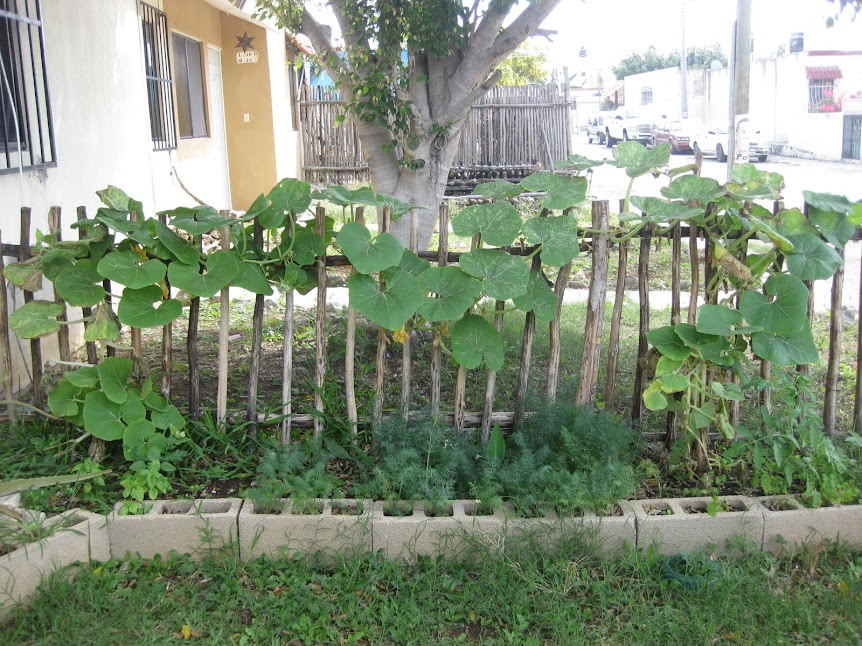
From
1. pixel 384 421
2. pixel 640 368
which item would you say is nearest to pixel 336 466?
pixel 384 421

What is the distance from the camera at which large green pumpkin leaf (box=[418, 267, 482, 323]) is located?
10.8ft

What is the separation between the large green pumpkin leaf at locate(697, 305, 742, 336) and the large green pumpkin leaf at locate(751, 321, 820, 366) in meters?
0.11

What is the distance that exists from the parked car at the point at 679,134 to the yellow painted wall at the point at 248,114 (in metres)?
16.1

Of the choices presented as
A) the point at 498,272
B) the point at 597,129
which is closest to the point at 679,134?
the point at 597,129

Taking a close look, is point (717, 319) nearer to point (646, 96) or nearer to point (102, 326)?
point (102, 326)

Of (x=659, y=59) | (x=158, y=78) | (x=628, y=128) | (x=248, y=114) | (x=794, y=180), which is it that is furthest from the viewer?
(x=659, y=59)

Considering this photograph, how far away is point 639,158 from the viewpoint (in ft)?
11.9

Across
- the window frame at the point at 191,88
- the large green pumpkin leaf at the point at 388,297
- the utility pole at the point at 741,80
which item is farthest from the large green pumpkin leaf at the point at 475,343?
the window frame at the point at 191,88

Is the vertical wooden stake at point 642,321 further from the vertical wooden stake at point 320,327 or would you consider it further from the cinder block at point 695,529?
the vertical wooden stake at point 320,327

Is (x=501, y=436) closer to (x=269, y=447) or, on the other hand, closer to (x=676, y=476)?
(x=676, y=476)

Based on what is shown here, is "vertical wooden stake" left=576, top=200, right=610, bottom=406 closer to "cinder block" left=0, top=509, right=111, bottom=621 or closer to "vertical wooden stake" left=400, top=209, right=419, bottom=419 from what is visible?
"vertical wooden stake" left=400, top=209, right=419, bottom=419

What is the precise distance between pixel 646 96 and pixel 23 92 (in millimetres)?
41964

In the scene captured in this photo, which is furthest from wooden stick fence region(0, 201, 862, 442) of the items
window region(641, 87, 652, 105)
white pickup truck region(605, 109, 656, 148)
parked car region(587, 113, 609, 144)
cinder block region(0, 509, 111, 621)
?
window region(641, 87, 652, 105)

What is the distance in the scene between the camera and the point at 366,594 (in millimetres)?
2840
